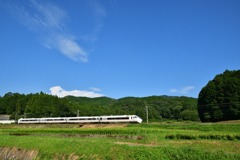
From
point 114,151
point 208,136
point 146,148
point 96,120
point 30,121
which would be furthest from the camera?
point 30,121

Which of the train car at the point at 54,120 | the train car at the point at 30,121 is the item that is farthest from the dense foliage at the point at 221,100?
the train car at the point at 30,121

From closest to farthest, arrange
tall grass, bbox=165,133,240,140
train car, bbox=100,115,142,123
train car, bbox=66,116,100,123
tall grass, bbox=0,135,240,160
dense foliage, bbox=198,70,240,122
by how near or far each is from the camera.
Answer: tall grass, bbox=0,135,240,160, tall grass, bbox=165,133,240,140, dense foliage, bbox=198,70,240,122, train car, bbox=100,115,142,123, train car, bbox=66,116,100,123

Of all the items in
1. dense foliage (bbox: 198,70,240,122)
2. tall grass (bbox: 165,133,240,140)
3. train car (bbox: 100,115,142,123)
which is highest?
dense foliage (bbox: 198,70,240,122)

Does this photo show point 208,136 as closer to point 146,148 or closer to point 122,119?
point 146,148

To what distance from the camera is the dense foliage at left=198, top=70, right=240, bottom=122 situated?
4451cm

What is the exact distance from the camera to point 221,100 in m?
47.4

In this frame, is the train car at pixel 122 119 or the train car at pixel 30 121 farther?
the train car at pixel 30 121

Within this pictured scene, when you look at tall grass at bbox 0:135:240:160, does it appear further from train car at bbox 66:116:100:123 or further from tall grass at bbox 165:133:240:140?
train car at bbox 66:116:100:123

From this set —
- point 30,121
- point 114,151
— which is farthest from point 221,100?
point 30,121

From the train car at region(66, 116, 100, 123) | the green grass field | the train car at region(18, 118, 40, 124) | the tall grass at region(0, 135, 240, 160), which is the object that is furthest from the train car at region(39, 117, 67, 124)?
the tall grass at region(0, 135, 240, 160)

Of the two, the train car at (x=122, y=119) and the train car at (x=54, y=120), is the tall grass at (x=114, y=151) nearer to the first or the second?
the train car at (x=122, y=119)

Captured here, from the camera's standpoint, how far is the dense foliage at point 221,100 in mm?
44509

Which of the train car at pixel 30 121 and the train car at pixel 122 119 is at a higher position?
the train car at pixel 122 119

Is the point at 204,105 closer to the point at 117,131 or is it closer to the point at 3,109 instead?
the point at 117,131
